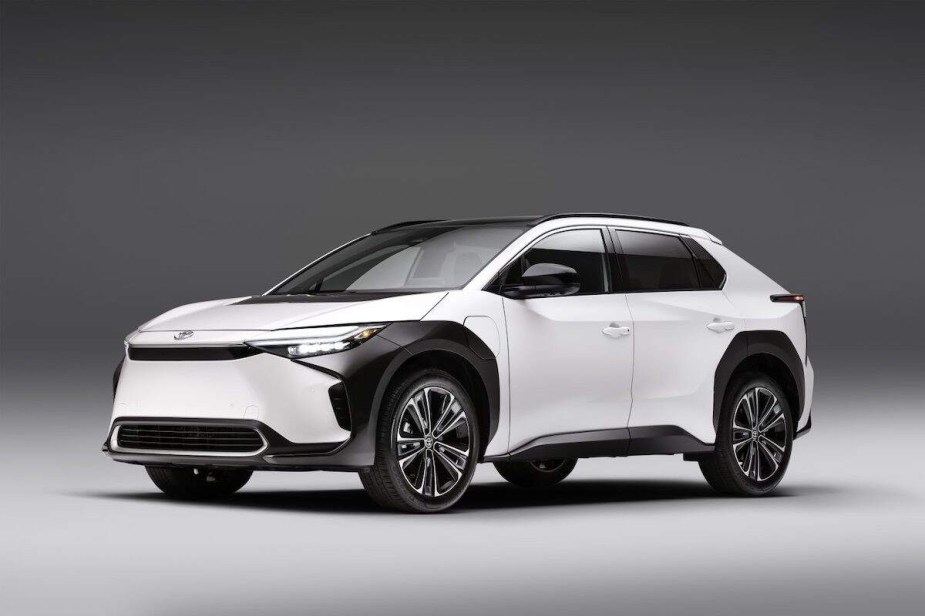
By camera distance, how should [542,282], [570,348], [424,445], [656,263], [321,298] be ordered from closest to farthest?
[424,445], [321,298], [542,282], [570,348], [656,263]

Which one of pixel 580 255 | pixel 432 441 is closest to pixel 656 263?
pixel 580 255

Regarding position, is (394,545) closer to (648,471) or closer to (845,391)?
(648,471)

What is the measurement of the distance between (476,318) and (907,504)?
3.13m

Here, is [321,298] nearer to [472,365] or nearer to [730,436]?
[472,365]

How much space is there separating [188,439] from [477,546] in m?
2.23

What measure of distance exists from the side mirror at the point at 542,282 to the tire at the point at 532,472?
221cm

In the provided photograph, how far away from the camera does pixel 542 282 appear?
11.3 meters


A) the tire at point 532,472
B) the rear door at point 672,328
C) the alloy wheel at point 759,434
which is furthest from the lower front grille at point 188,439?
the alloy wheel at point 759,434

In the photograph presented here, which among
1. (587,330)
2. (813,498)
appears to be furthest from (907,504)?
(587,330)

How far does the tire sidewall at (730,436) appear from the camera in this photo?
12477 mm

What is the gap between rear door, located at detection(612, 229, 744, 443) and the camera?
1195 centimetres

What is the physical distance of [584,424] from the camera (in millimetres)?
11523

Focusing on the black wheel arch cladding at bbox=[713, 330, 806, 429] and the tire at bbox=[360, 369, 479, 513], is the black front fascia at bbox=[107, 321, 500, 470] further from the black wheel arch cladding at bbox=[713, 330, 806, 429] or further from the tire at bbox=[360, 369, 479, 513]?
the black wheel arch cladding at bbox=[713, 330, 806, 429]

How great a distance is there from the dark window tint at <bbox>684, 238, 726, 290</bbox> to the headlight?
318 centimetres
